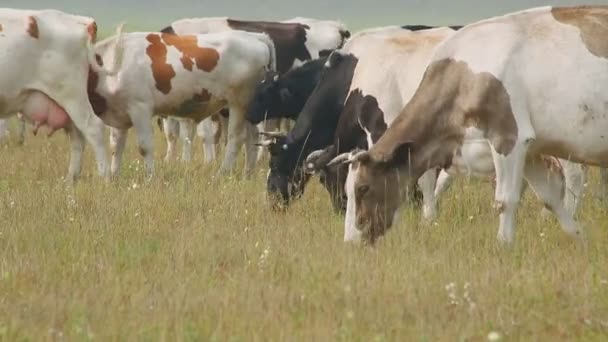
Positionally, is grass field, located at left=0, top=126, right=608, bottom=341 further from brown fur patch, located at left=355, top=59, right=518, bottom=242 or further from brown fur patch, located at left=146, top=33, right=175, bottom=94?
brown fur patch, located at left=146, top=33, right=175, bottom=94

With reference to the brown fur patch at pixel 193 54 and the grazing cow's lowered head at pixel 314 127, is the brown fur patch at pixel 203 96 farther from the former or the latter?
the grazing cow's lowered head at pixel 314 127

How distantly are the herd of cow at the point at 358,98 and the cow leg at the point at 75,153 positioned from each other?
0.05 feet

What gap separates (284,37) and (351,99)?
25.6 feet

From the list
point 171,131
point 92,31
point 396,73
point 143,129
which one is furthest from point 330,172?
point 171,131

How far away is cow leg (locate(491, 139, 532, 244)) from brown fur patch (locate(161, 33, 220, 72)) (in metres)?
7.33

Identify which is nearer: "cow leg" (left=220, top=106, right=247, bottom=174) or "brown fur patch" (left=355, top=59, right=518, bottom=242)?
"brown fur patch" (left=355, top=59, right=518, bottom=242)

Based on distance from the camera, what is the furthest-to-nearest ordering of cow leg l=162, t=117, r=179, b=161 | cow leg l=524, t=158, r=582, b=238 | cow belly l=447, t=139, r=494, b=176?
1. cow leg l=162, t=117, r=179, b=161
2. cow leg l=524, t=158, r=582, b=238
3. cow belly l=447, t=139, r=494, b=176

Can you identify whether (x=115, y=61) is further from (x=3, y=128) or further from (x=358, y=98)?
(x=3, y=128)

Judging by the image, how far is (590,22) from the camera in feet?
33.8

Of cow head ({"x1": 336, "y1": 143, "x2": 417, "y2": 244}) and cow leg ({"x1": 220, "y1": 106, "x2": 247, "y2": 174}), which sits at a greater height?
cow head ({"x1": 336, "y1": 143, "x2": 417, "y2": 244})

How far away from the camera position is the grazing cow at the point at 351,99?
12.8 metres

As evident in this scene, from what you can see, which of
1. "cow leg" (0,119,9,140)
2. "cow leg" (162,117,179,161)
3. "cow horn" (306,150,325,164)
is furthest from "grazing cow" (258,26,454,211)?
"cow leg" (0,119,9,140)

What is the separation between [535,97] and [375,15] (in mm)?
146081

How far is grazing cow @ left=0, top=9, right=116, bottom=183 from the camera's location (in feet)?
48.1
